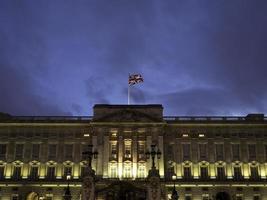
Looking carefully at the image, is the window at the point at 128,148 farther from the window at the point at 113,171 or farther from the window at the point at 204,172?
the window at the point at 204,172

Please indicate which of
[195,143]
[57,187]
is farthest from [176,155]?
[57,187]

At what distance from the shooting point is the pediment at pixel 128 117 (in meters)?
91.3

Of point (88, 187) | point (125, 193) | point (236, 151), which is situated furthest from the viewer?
point (236, 151)

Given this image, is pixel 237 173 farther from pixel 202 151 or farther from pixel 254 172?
pixel 202 151

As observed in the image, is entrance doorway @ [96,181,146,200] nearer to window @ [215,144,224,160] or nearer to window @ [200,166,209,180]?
window @ [200,166,209,180]

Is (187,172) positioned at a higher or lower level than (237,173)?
higher

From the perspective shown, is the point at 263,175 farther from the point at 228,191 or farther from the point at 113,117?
the point at 113,117

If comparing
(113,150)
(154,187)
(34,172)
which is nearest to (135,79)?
(113,150)

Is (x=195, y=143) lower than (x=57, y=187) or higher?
higher

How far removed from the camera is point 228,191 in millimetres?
88188

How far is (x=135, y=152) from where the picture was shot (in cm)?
8969

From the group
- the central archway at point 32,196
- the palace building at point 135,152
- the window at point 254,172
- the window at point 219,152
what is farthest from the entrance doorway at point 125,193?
the window at point 254,172

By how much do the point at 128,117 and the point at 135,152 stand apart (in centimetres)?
781

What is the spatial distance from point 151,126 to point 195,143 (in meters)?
10.4
